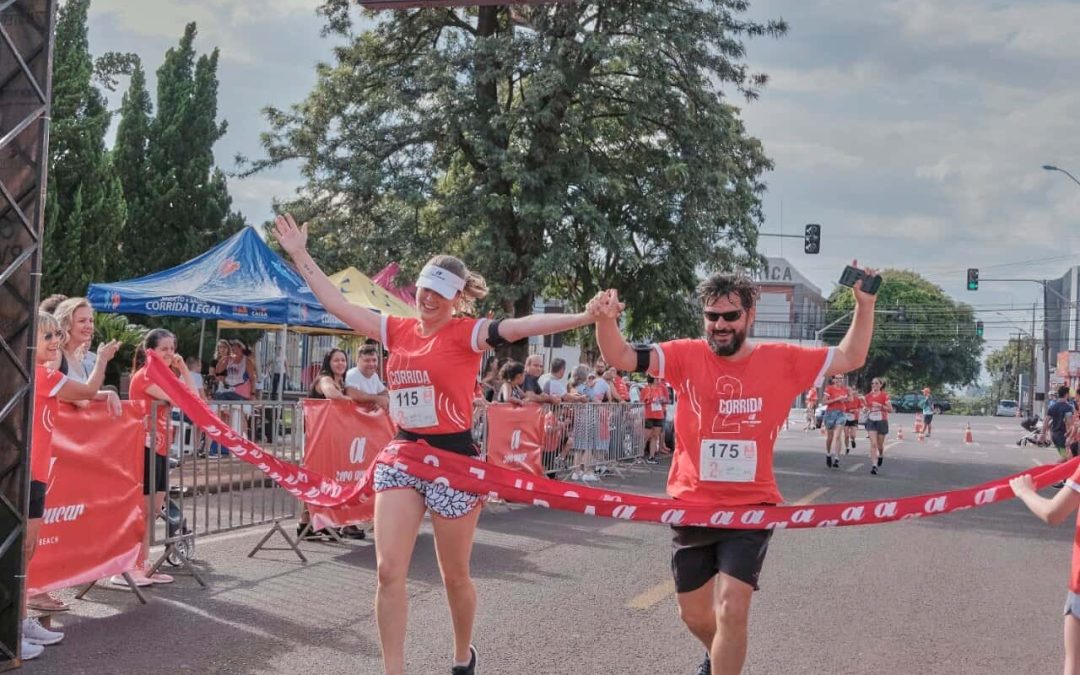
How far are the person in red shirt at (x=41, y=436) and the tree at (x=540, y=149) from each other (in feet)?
54.6

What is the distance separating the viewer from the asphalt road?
19.3 ft

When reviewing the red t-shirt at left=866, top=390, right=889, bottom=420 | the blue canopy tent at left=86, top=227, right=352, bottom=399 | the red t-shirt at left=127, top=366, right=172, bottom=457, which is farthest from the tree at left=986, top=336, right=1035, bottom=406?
the red t-shirt at left=127, top=366, right=172, bottom=457

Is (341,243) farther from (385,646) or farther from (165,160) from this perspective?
(385,646)

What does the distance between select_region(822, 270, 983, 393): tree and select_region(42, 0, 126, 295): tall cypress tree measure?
87.1m

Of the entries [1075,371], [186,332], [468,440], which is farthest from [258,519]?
[1075,371]

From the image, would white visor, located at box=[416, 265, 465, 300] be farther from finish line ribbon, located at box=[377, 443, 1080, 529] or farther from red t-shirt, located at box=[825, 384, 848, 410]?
red t-shirt, located at box=[825, 384, 848, 410]

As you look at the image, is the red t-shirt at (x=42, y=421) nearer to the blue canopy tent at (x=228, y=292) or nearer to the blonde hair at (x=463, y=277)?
the blonde hair at (x=463, y=277)

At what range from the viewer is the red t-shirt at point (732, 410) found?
15.0ft

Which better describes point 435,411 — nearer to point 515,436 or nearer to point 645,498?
point 645,498

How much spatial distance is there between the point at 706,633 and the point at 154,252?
26815 mm

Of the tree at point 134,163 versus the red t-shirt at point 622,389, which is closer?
the red t-shirt at point 622,389

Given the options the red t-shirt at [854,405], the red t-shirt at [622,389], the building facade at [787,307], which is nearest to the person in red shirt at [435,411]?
the red t-shirt at [622,389]

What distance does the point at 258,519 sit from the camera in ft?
33.1

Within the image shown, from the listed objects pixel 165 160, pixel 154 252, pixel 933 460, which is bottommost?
pixel 933 460
